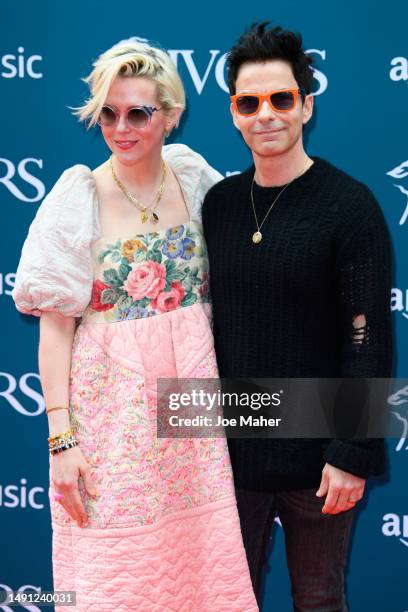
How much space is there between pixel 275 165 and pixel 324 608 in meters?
0.98

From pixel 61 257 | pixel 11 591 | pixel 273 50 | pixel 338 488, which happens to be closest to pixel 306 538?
pixel 338 488

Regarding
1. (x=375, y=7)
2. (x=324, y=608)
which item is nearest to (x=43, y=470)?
(x=324, y=608)

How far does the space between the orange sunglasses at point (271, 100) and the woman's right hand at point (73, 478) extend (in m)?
0.79

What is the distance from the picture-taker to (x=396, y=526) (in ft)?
8.52

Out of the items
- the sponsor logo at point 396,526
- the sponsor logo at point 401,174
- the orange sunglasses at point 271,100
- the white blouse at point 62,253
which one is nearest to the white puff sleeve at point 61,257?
the white blouse at point 62,253

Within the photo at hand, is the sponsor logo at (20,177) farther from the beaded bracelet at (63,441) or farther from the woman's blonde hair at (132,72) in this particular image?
the beaded bracelet at (63,441)

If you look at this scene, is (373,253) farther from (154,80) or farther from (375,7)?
(375,7)

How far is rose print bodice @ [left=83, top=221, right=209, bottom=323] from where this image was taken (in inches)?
66.3

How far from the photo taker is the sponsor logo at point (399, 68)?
231cm

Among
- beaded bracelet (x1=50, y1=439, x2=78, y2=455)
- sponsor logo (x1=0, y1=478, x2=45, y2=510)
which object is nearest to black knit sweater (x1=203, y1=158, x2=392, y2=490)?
beaded bracelet (x1=50, y1=439, x2=78, y2=455)

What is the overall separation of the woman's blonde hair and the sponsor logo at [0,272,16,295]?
96cm

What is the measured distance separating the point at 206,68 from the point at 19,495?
1.51m

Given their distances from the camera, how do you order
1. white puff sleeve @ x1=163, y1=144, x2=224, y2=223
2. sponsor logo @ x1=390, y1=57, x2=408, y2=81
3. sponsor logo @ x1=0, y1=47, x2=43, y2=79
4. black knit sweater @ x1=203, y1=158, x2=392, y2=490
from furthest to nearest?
sponsor logo @ x1=0, y1=47, x2=43, y2=79 < sponsor logo @ x1=390, y1=57, x2=408, y2=81 < white puff sleeve @ x1=163, y1=144, x2=224, y2=223 < black knit sweater @ x1=203, y1=158, x2=392, y2=490

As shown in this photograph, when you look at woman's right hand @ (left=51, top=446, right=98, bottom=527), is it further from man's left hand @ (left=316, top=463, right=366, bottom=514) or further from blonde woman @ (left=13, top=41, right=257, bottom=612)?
man's left hand @ (left=316, top=463, right=366, bottom=514)
